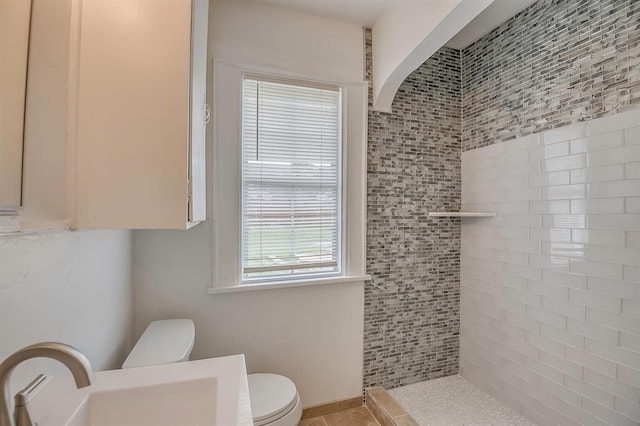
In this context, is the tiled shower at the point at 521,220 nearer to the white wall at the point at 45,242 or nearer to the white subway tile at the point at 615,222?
the white subway tile at the point at 615,222

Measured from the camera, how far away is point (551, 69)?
5.66 feet

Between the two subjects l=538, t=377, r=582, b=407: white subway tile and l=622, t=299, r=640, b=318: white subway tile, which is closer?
l=622, t=299, r=640, b=318: white subway tile

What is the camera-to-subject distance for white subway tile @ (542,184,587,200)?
5.08 feet

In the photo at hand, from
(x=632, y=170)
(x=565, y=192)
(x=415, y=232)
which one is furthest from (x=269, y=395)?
(x=632, y=170)

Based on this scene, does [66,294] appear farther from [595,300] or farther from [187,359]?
[595,300]

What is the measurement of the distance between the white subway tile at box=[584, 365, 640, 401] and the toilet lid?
Result: 1.55 meters

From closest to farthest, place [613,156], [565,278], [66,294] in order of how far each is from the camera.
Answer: [66,294], [613,156], [565,278]

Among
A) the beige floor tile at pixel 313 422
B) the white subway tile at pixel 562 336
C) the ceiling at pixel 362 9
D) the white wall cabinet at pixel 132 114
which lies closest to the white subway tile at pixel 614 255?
the white subway tile at pixel 562 336

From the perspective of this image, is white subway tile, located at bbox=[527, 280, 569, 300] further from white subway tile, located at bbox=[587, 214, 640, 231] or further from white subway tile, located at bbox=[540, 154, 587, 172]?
white subway tile, located at bbox=[540, 154, 587, 172]

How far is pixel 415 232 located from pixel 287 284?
104 centimetres

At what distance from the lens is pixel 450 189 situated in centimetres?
231

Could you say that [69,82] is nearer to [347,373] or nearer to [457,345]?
[347,373]

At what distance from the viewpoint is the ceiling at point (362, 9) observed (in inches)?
70.3

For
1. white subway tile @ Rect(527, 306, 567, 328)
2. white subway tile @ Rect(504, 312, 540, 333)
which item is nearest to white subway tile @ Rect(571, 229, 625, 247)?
white subway tile @ Rect(527, 306, 567, 328)
